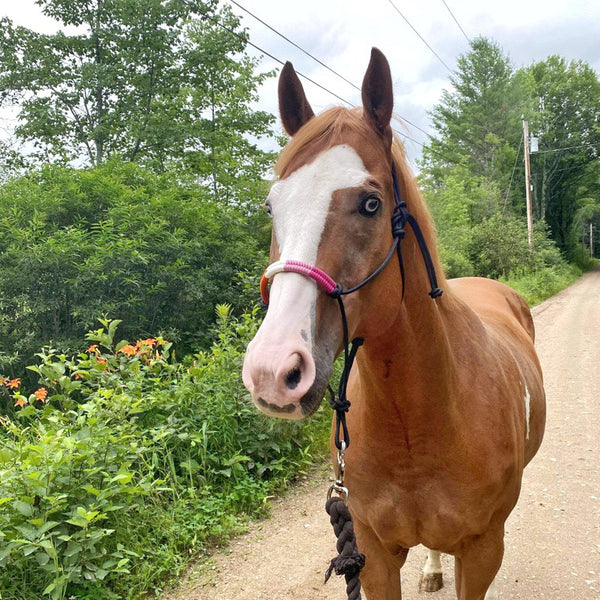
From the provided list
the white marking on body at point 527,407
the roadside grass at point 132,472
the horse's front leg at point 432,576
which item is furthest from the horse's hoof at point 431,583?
the roadside grass at point 132,472

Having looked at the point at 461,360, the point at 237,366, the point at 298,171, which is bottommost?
the point at 237,366

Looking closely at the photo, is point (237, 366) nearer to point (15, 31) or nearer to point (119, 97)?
point (119, 97)

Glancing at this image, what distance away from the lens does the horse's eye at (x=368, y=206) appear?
1.27 metres

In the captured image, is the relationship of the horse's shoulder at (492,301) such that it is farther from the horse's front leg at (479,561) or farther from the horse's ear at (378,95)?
the horse's ear at (378,95)

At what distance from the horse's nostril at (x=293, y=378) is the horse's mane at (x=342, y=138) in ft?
2.13

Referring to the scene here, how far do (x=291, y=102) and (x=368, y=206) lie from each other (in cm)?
57

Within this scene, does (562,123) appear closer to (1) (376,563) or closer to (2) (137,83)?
(2) (137,83)

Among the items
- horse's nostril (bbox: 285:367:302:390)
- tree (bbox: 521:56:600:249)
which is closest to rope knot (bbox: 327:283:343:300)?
horse's nostril (bbox: 285:367:302:390)

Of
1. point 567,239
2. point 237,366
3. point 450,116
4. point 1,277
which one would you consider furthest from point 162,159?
point 567,239

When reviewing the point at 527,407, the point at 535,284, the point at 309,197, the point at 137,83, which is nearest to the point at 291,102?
the point at 309,197

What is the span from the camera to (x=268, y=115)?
37.1 feet

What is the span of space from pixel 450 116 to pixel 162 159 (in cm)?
2435

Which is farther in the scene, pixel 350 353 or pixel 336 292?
pixel 350 353

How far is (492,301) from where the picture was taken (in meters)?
3.51
